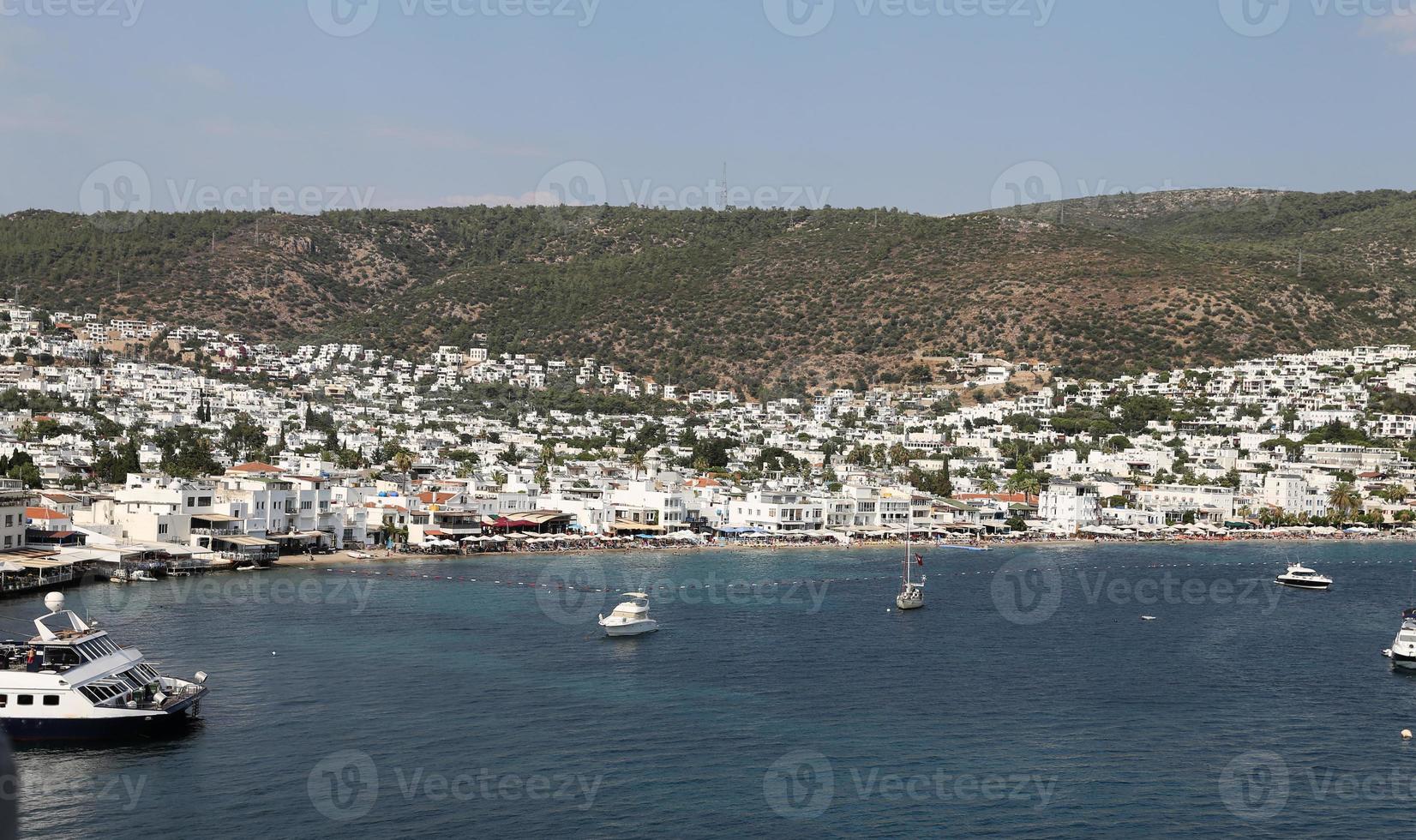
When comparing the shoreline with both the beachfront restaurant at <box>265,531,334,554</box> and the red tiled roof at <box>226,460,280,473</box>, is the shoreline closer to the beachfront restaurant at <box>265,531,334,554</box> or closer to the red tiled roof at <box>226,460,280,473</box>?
the beachfront restaurant at <box>265,531,334,554</box>

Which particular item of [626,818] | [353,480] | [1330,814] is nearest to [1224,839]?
[1330,814]

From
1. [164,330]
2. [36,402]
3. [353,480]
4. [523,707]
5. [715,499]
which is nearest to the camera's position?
[523,707]

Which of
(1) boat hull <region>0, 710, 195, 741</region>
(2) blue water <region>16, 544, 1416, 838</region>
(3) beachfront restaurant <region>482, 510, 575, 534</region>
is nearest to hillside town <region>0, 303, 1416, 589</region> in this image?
(3) beachfront restaurant <region>482, 510, 575, 534</region>

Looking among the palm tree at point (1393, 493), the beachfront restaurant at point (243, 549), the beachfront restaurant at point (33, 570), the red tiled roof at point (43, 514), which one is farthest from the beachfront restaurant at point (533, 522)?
the palm tree at point (1393, 493)

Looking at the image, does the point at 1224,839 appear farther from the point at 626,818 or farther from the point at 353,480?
the point at 353,480

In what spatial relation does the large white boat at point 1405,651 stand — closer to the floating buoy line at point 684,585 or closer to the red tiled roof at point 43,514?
the floating buoy line at point 684,585

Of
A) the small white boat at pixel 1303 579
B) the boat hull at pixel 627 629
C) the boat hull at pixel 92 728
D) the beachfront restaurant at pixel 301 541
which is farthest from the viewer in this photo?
the small white boat at pixel 1303 579

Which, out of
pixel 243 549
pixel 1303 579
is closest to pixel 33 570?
pixel 243 549
